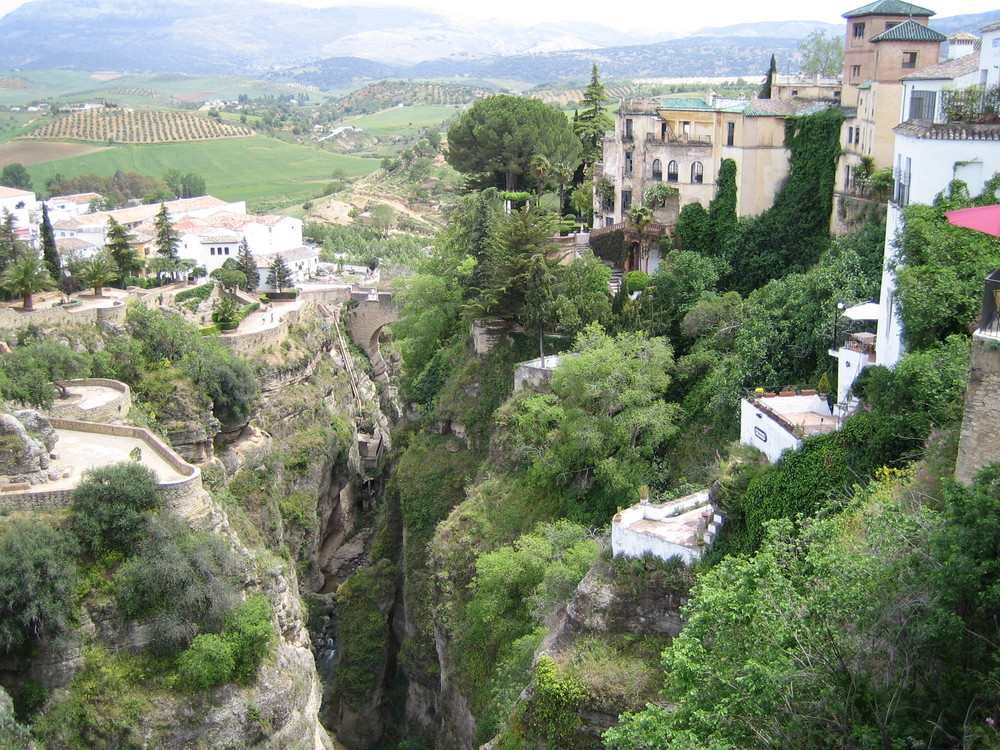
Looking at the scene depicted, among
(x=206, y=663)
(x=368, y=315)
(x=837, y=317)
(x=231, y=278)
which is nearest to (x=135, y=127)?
(x=231, y=278)

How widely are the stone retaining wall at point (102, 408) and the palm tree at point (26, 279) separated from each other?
7.55 meters

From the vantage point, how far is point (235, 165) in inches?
5527

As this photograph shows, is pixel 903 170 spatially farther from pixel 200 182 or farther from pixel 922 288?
pixel 200 182

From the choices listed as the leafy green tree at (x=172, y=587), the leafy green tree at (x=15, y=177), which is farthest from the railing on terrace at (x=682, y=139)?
the leafy green tree at (x=15, y=177)

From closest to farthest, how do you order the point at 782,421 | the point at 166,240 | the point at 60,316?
the point at 782,421, the point at 60,316, the point at 166,240

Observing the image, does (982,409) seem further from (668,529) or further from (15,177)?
(15,177)

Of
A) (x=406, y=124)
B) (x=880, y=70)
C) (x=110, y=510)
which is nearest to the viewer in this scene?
(x=110, y=510)

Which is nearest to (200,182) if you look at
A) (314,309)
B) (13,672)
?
(314,309)

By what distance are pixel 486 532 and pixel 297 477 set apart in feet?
50.1

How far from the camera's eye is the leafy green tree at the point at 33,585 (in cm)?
2525

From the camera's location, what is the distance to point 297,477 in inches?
1779

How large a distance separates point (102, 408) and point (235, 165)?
11263 cm

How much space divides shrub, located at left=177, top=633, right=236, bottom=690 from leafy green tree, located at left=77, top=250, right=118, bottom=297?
85.3ft

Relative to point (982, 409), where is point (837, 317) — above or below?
below
